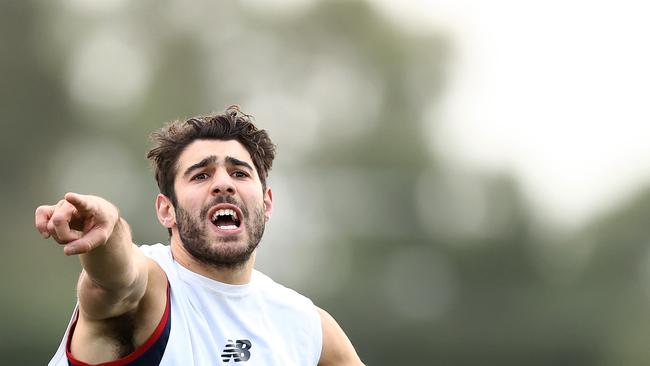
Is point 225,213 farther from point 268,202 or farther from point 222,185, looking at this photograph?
point 268,202

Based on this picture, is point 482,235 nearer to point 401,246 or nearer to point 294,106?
point 401,246

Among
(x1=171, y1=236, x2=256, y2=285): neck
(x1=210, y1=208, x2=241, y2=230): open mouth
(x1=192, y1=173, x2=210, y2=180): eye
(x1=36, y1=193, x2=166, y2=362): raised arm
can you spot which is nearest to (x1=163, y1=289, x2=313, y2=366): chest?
(x1=171, y1=236, x2=256, y2=285): neck

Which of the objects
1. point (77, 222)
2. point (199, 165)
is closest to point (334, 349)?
point (199, 165)

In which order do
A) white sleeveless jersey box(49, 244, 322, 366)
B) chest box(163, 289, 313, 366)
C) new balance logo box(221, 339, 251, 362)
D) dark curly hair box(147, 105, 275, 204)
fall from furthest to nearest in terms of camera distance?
dark curly hair box(147, 105, 275, 204)
new balance logo box(221, 339, 251, 362)
chest box(163, 289, 313, 366)
white sleeveless jersey box(49, 244, 322, 366)

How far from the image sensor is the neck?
721 centimetres

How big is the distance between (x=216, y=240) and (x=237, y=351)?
1.97 ft

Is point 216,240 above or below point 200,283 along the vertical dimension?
above

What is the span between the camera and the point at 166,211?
741 cm

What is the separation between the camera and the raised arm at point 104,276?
5402 mm

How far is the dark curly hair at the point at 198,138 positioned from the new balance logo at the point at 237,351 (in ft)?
3.09

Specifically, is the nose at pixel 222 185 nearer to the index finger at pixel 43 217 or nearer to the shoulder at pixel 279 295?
the shoulder at pixel 279 295

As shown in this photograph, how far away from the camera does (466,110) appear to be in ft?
118

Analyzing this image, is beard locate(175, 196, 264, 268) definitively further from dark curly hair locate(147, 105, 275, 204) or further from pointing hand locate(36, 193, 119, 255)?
pointing hand locate(36, 193, 119, 255)

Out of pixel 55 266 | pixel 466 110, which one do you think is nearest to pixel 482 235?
Result: pixel 466 110
